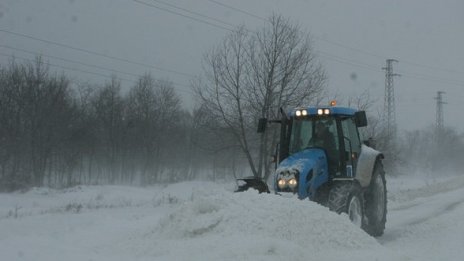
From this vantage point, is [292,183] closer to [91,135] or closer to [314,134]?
[314,134]

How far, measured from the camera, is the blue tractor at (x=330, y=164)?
9.25 m

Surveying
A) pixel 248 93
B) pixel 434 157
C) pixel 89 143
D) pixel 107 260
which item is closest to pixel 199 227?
pixel 107 260

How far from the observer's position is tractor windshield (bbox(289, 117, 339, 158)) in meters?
10.1

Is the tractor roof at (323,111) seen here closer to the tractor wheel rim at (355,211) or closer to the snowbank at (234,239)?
the tractor wheel rim at (355,211)

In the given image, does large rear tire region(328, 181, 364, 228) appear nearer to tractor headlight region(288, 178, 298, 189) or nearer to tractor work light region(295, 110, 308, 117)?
tractor headlight region(288, 178, 298, 189)

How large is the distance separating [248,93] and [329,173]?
13.7 meters

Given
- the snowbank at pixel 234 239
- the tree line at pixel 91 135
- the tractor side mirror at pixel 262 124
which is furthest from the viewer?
the tree line at pixel 91 135

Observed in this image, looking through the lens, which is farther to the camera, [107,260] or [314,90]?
[314,90]

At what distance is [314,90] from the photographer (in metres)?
23.5

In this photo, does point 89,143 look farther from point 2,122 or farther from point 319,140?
point 319,140

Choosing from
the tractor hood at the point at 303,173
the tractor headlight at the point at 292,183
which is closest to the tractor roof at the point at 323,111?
the tractor hood at the point at 303,173

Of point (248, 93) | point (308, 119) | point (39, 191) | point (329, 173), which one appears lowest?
point (39, 191)

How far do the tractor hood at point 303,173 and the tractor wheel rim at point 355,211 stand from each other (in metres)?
0.61

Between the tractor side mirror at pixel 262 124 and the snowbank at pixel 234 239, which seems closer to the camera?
the snowbank at pixel 234 239
